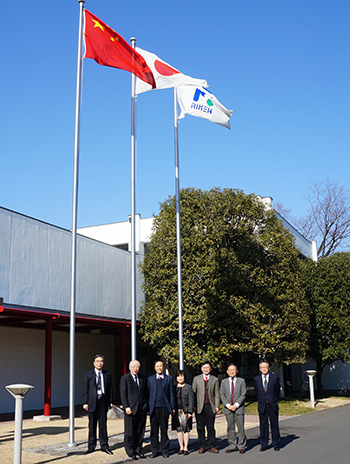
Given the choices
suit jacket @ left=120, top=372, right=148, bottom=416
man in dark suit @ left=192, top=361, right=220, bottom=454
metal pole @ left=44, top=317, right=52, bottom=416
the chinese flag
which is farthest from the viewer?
metal pole @ left=44, top=317, right=52, bottom=416

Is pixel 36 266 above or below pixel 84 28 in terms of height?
below

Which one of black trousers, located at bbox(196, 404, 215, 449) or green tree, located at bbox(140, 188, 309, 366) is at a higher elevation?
green tree, located at bbox(140, 188, 309, 366)

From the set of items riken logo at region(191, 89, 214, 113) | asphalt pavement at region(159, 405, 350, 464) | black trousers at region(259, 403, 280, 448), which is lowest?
asphalt pavement at region(159, 405, 350, 464)

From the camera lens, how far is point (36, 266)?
1794 cm

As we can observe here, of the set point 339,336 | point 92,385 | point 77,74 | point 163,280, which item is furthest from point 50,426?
point 339,336

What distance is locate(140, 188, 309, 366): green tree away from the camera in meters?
19.5

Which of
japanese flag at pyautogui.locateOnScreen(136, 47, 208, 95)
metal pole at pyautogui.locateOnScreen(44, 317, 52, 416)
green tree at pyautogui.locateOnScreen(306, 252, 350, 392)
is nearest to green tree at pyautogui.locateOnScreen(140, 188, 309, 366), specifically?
metal pole at pyautogui.locateOnScreen(44, 317, 52, 416)

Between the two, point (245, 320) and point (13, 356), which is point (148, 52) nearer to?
point (245, 320)

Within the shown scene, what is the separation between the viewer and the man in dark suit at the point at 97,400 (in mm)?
9848

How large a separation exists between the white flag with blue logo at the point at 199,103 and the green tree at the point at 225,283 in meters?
6.57

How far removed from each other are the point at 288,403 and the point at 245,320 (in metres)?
5.29

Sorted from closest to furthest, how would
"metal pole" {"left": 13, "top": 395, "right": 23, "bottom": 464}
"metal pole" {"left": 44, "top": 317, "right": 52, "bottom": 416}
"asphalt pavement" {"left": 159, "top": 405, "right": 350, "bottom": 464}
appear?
"metal pole" {"left": 13, "top": 395, "right": 23, "bottom": 464}, "asphalt pavement" {"left": 159, "top": 405, "right": 350, "bottom": 464}, "metal pole" {"left": 44, "top": 317, "right": 52, "bottom": 416}

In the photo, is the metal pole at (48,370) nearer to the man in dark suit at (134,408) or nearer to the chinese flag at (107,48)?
the man in dark suit at (134,408)

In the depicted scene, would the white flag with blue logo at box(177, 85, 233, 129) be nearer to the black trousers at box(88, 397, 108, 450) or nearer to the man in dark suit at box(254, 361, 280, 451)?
the man in dark suit at box(254, 361, 280, 451)
